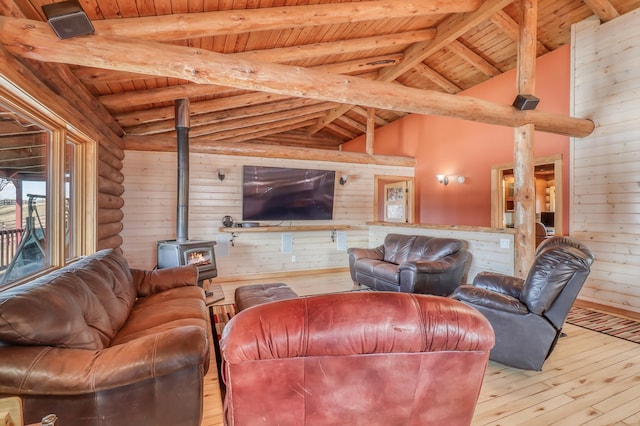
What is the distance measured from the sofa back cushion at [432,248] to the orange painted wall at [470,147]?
1.74m

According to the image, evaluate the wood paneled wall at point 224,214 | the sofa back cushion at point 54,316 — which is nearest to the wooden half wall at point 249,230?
the wood paneled wall at point 224,214

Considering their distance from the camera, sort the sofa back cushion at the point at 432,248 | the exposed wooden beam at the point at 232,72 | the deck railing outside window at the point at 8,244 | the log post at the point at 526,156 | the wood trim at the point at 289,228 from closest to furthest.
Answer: the exposed wooden beam at the point at 232,72 → the deck railing outside window at the point at 8,244 → the log post at the point at 526,156 → the sofa back cushion at the point at 432,248 → the wood trim at the point at 289,228

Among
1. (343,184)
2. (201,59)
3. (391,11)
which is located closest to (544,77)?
(391,11)

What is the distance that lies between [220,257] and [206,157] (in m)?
1.74

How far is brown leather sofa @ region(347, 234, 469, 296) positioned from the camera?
3.92 m

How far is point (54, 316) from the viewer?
141cm

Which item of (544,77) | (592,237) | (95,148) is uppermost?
(544,77)

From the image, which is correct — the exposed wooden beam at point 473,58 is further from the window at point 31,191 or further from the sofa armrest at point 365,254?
the window at point 31,191

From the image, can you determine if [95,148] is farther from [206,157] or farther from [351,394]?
[351,394]

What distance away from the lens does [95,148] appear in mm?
3695

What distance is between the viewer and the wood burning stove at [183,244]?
4293 millimetres

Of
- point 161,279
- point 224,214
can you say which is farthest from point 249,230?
point 161,279

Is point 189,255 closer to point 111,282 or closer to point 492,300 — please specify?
point 111,282

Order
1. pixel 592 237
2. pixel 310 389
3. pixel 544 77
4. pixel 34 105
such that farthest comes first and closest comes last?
1. pixel 544 77
2. pixel 592 237
3. pixel 34 105
4. pixel 310 389
